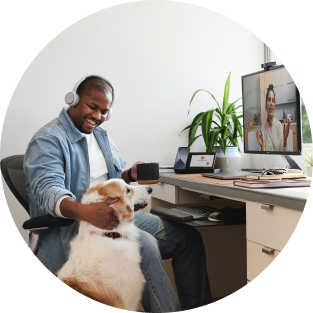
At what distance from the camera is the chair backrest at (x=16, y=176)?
1.13 m

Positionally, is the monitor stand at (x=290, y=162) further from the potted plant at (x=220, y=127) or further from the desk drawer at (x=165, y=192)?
the desk drawer at (x=165, y=192)

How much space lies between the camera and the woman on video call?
1.47 m

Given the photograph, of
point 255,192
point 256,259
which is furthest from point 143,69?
point 256,259

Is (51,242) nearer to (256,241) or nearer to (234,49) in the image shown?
(256,241)

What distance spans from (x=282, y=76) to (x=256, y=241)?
2.32 ft

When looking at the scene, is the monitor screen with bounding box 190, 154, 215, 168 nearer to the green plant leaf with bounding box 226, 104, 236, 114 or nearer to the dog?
the green plant leaf with bounding box 226, 104, 236, 114

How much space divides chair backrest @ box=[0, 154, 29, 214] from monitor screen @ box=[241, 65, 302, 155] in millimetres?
960

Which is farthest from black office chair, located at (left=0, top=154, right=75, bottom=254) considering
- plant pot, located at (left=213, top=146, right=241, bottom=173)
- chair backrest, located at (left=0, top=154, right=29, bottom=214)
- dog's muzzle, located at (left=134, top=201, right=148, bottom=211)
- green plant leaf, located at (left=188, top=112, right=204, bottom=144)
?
plant pot, located at (left=213, top=146, right=241, bottom=173)

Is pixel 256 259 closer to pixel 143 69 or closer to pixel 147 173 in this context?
pixel 147 173

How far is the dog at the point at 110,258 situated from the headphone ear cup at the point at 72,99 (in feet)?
0.97

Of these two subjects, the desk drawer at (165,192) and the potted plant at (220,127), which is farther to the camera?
the potted plant at (220,127)

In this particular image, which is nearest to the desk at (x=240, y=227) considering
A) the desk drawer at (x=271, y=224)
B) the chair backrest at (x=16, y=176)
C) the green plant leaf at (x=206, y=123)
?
the desk drawer at (x=271, y=224)

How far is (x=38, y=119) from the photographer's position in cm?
115

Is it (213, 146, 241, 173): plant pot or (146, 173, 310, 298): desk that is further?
(213, 146, 241, 173): plant pot
